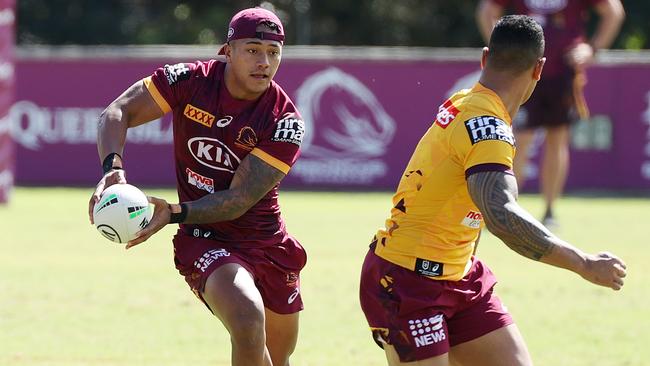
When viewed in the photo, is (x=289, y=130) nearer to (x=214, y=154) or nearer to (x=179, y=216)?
(x=214, y=154)

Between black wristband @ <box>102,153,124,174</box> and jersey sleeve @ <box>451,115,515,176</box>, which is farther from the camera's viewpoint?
black wristband @ <box>102,153,124,174</box>

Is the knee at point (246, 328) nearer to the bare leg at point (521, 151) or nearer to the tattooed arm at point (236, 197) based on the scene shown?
the tattooed arm at point (236, 197)

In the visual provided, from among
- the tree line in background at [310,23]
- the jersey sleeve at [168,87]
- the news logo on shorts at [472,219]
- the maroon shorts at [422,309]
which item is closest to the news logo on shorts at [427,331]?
the maroon shorts at [422,309]

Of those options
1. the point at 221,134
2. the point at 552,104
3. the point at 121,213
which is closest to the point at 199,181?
the point at 221,134

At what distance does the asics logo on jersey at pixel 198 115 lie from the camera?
6215 millimetres

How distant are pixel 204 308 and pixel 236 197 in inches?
117

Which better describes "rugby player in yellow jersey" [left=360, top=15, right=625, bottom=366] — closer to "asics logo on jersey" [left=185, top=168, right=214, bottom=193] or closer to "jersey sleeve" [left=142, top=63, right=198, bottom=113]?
"asics logo on jersey" [left=185, top=168, right=214, bottom=193]

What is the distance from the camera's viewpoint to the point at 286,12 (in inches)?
1059

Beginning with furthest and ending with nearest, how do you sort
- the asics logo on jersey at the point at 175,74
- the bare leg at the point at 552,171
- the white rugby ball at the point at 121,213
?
the bare leg at the point at 552,171, the asics logo on jersey at the point at 175,74, the white rugby ball at the point at 121,213

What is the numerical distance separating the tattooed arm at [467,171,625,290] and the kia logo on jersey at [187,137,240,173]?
1.63 m

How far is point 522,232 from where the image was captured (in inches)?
192

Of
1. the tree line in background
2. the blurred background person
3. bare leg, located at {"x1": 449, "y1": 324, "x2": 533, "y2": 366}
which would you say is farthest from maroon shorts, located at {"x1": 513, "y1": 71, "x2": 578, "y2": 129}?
the tree line in background

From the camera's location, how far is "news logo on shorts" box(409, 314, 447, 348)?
17.3 feet

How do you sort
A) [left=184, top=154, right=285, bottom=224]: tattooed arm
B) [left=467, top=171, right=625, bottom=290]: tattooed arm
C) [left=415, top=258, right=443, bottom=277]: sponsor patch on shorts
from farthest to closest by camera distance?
[left=184, top=154, right=285, bottom=224]: tattooed arm, [left=415, top=258, right=443, bottom=277]: sponsor patch on shorts, [left=467, top=171, right=625, bottom=290]: tattooed arm
